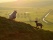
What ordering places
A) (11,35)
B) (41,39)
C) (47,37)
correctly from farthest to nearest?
(47,37) < (41,39) < (11,35)

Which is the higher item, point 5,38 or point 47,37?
point 5,38

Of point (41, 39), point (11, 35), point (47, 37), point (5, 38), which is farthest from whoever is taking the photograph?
point (47, 37)

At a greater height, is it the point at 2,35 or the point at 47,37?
the point at 2,35

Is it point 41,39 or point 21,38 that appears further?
point 41,39

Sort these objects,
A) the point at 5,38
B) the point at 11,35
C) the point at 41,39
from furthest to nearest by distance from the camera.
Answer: the point at 41,39
the point at 11,35
the point at 5,38

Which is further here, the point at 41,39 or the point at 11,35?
the point at 41,39

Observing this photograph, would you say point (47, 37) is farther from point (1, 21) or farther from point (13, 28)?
point (1, 21)

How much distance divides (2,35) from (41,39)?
13.1 ft

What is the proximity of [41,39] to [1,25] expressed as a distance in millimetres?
4133

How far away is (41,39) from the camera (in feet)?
52.3

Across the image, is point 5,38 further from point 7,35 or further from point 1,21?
point 1,21

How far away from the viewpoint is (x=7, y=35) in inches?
565

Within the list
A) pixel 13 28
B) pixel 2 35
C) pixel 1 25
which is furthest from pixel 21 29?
pixel 2 35

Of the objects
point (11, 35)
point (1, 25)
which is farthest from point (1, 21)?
point (11, 35)
